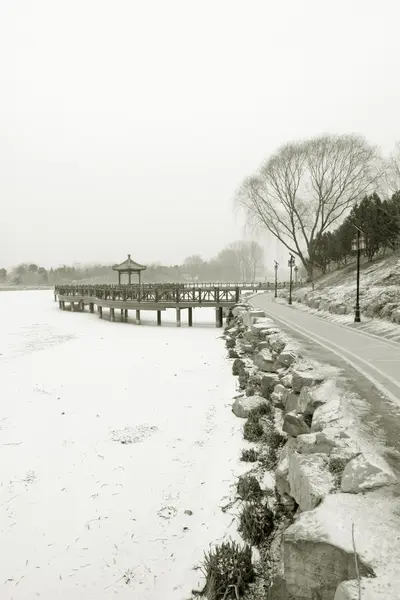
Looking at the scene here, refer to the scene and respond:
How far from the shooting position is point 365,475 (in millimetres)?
3371

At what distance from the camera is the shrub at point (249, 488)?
4988mm

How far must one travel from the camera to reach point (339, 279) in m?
27.8

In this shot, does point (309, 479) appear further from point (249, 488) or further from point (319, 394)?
point (319, 394)

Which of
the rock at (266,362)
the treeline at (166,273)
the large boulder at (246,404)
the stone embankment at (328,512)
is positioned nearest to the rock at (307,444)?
the stone embankment at (328,512)

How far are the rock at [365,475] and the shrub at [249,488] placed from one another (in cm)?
186

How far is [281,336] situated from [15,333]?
19.3m

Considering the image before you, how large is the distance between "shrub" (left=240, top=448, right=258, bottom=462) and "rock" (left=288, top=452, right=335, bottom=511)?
2070 millimetres

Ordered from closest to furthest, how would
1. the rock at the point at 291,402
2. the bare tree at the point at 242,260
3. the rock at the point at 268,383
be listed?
the rock at the point at 291,402 < the rock at the point at 268,383 < the bare tree at the point at 242,260

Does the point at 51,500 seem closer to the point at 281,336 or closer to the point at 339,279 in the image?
the point at 281,336

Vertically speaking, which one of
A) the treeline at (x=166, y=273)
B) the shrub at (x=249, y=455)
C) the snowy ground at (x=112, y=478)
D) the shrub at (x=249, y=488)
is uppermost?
the treeline at (x=166, y=273)

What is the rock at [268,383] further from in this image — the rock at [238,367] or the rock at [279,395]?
the rock at [238,367]

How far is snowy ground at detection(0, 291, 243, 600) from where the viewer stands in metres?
4.35

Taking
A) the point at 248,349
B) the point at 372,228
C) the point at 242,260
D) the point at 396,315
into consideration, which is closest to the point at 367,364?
the point at 396,315

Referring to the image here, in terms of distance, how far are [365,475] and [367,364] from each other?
4.89 meters
